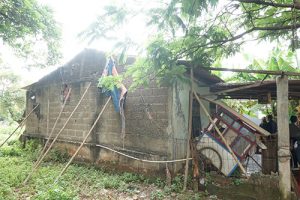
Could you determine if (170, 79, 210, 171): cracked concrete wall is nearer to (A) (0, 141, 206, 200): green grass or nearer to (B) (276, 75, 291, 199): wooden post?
(A) (0, 141, 206, 200): green grass

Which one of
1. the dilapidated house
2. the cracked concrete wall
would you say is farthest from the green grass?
the cracked concrete wall

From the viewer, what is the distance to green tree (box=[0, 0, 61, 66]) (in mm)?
7826

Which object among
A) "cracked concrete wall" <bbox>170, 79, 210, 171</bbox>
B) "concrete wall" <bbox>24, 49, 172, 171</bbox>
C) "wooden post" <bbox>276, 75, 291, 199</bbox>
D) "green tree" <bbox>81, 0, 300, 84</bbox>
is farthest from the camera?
"concrete wall" <bbox>24, 49, 172, 171</bbox>

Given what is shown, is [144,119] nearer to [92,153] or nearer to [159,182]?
[159,182]

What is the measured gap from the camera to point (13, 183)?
7.32m

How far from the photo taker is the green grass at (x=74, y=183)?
20.1 ft

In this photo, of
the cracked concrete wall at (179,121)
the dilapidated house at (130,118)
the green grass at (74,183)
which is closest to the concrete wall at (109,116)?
the dilapidated house at (130,118)

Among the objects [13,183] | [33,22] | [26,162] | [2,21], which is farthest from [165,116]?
[26,162]

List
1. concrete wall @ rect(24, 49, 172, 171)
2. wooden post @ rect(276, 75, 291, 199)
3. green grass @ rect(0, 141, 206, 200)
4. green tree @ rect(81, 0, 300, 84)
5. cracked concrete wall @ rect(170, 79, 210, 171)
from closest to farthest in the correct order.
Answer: green tree @ rect(81, 0, 300, 84), wooden post @ rect(276, 75, 291, 199), green grass @ rect(0, 141, 206, 200), cracked concrete wall @ rect(170, 79, 210, 171), concrete wall @ rect(24, 49, 172, 171)

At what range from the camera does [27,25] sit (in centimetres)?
841

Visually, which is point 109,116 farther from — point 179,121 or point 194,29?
point 194,29

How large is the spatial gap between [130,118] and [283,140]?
443cm

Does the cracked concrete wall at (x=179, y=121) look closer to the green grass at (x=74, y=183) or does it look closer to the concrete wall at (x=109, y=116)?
the concrete wall at (x=109, y=116)

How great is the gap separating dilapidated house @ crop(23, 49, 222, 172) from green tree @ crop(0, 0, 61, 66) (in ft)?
3.81
